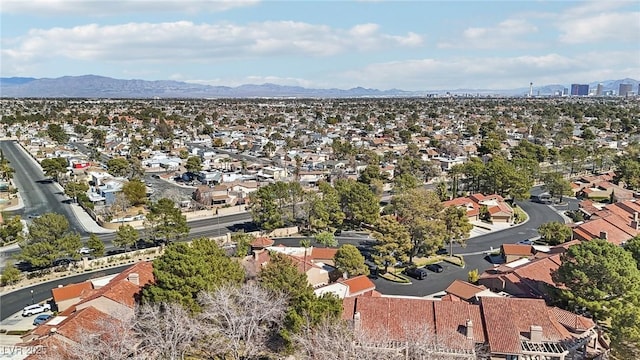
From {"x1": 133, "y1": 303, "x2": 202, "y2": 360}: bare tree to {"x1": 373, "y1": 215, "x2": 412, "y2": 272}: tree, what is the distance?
1793 cm

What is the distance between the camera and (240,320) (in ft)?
76.7

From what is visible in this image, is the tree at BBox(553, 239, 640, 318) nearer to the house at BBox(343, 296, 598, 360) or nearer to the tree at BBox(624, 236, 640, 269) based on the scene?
the house at BBox(343, 296, 598, 360)

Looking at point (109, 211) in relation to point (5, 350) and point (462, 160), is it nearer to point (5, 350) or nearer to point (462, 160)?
point (5, 350)

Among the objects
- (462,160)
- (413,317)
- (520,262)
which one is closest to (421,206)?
(520,262)

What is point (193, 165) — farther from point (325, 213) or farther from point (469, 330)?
point (469, 330)

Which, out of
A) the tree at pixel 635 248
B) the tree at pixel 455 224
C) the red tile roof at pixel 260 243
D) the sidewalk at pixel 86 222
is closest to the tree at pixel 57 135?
the sidewalk at pixel 86 222

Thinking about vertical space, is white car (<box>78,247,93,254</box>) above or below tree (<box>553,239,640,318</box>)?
below

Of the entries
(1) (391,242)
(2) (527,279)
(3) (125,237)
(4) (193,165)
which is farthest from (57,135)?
(2) (527,279)

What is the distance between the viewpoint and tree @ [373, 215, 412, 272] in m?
38.5

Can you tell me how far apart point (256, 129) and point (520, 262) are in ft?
343

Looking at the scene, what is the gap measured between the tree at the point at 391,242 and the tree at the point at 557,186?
30465 millimetres

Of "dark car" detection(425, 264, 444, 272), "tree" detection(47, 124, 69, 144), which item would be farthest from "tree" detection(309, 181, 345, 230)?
"tree" detection(47, 124, 69, 144)

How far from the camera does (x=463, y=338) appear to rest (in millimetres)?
23516

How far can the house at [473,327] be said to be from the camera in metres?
22.9
